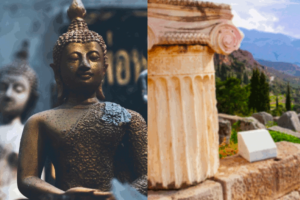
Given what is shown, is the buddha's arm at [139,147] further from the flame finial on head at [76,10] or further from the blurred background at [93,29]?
the flame finial on head at [76,10]

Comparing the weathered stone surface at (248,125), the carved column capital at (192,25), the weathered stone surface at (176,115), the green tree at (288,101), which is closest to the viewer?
the carved column capital at (192,25)

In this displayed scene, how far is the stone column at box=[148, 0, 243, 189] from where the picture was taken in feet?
7.20

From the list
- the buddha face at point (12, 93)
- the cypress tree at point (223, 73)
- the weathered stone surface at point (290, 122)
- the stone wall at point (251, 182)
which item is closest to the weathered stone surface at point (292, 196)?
the stone wall at point (251, 182)

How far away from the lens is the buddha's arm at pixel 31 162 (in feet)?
4.00

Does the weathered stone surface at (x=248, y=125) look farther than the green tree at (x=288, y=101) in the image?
No

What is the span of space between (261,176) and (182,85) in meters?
1.35

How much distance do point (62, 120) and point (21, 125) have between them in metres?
0.18

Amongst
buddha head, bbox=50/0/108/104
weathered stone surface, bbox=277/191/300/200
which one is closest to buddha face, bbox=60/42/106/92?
buddha head, bbox=50/0/108/104

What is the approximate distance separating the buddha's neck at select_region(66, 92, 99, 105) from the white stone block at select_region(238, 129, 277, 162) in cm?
216

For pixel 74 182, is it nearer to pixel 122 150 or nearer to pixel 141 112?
pixel 122 150

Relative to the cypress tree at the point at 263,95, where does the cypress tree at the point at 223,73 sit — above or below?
above

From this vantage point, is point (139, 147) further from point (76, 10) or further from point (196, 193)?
point (196, 193)

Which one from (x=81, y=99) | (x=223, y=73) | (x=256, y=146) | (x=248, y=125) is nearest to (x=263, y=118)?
(x=248, y=125)

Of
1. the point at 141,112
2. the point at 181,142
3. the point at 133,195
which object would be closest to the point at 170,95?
the point at 181,142
